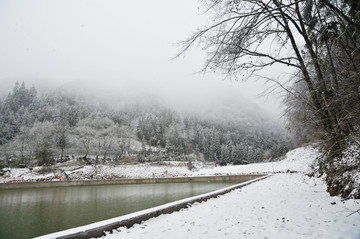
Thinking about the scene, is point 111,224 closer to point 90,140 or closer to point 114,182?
point 114,182

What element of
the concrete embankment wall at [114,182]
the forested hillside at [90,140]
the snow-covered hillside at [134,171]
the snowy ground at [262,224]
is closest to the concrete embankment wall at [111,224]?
the snowy ground at [262,224]

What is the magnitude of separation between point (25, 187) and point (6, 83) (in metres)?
178

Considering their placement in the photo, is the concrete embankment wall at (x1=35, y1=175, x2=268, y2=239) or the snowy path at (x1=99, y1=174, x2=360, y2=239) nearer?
the snowy path at (x1=99, y1=174, x2=360, y2=239)

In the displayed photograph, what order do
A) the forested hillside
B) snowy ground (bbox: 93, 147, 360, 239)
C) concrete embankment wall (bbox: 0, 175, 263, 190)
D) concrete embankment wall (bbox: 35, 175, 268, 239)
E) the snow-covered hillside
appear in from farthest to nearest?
the forested hillside
the snow-covered hillside
concrete embankment wall (bbox: 0, 175, 263, 190)
concrete embankment wall (bbox: 35, 175, 268, 239)
snowy ground (bbox: 93, 147, 360, 239)

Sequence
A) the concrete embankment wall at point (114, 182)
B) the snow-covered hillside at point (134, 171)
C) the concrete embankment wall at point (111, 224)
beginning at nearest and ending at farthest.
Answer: the concrete embankment wall at point (111, 224), the concrete embankment wall at point (114, 182), the snow-covered hillside at point (134, 171)

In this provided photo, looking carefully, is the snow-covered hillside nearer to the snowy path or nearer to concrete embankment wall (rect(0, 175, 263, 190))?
concrete embankment wall (rect(0, 175, 263, 190))

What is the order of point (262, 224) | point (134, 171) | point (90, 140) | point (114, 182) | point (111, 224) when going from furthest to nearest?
1. point (90, 140)
2. point (134, 171)
3. point (114, 182)
4. point (111, 224)
5. point (262, 224)

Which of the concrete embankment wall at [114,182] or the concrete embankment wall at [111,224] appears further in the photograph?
the concrete embankment wall at [114,182]

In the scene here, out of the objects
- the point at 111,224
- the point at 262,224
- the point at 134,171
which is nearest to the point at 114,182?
the point at 134,171

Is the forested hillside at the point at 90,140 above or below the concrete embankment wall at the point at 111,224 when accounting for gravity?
above

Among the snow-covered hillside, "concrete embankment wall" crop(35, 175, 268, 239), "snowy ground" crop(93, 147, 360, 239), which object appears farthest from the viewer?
the snow-covered hillside

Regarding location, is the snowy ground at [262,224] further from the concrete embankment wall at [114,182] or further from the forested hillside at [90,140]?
the concrete embankment wall at [114,182]

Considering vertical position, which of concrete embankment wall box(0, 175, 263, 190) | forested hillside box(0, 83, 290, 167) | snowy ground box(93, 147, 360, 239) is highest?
forested hillside box(0, 83, 290, 167)

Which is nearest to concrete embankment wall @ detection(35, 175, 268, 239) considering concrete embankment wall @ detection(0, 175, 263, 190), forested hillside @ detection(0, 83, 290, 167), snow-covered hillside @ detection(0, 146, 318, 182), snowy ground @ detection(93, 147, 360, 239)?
snowy ground @ detection(93, 147, 360, 239)
